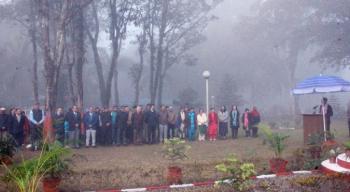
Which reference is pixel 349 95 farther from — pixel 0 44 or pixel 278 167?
pixel 278 167

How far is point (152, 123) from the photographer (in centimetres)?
1838

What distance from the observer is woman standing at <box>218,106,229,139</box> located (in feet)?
66.4

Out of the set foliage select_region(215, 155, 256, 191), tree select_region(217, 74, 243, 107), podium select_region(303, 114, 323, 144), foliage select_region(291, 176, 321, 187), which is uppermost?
tree select_region(217, 74, 243, 107)

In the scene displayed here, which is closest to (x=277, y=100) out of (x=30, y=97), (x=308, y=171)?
(x=30, y=97)

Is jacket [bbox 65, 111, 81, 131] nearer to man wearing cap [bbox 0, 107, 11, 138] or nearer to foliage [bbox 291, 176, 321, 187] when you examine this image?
man wearing cap [bbox 0, 107, 11, 138]

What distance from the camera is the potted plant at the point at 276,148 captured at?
10180mm

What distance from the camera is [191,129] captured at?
19812 mm

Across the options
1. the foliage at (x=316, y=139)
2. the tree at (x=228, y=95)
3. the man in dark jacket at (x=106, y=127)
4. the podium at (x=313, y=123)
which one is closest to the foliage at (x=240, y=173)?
the foliage at (x=316, y=139)

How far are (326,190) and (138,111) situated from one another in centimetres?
1112

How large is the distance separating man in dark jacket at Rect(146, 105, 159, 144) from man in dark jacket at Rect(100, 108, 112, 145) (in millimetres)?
1663

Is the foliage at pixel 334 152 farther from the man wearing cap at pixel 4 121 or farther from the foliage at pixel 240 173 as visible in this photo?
the man wearing cap at pixel 4 121

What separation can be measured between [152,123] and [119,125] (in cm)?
140

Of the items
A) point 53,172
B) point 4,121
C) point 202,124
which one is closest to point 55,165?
point 53,172

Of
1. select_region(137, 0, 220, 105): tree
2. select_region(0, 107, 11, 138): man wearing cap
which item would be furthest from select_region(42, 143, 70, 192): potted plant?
select_region(137, 0, 220, 105): tree
